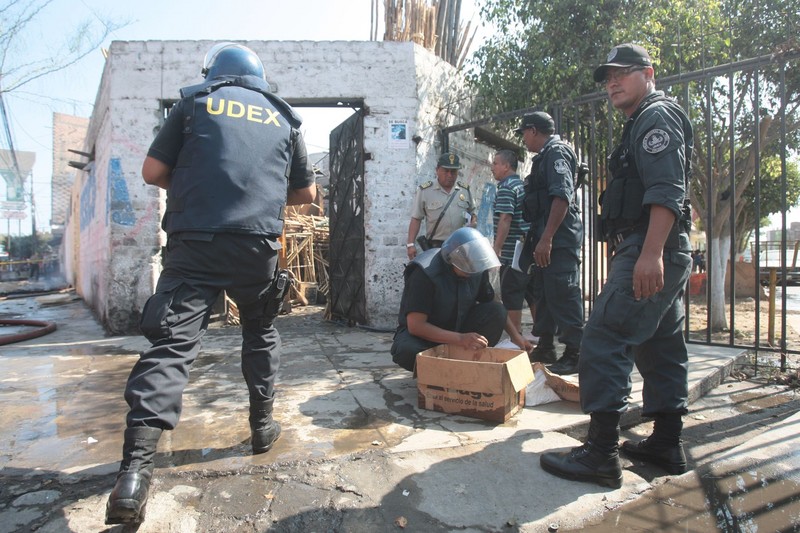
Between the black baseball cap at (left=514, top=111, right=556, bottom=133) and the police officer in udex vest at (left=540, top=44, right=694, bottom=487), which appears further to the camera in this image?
the black baseball cap at (left=514, top=111, right=556, bottom=133)

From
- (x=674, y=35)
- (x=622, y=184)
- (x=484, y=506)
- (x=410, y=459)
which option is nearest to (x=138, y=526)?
(x=410, y=459)

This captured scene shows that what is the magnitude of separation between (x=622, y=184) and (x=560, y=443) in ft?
3.89

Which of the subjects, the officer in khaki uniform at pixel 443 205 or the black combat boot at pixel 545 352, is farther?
the officer in khaki uniform at pixel 443 205

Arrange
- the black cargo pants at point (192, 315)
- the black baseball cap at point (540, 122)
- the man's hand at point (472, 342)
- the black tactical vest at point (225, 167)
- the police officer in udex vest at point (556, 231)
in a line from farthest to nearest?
the black baseball cap at point (540, 122) < the police officer in udex vest at point (556, 231) < the man's hand at point (472, 342) < the black tactical vest at point (225, 167) < the black cargo pants at point (192, 315)

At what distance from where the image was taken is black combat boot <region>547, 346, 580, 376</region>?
11.1 feet

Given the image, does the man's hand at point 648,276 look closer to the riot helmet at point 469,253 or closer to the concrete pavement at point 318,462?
the concrete pavement at point 318,462

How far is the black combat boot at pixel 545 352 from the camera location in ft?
12.3

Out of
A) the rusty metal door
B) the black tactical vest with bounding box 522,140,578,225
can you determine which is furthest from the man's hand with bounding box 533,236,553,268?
the rusty metal door

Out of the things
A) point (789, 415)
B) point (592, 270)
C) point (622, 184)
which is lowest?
point (789, 415)

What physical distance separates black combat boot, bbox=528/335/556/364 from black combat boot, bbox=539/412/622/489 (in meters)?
1.77

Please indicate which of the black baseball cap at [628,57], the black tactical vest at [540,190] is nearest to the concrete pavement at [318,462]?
the black tactical vest at [540,190]

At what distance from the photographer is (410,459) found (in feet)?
7.03

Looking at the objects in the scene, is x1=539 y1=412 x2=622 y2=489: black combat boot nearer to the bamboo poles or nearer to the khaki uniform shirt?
the khaki uniform shirt

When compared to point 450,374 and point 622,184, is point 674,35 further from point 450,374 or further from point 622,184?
point 450,374
